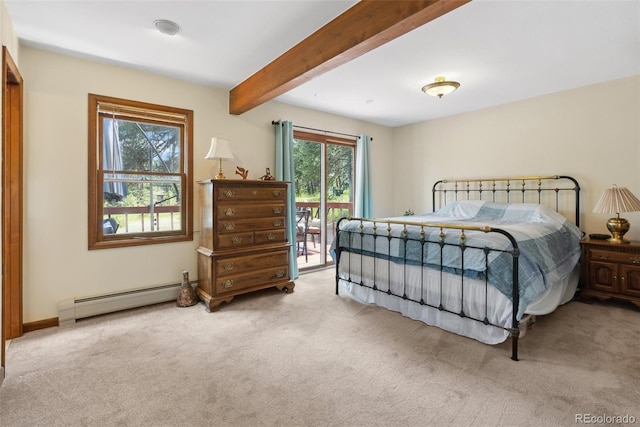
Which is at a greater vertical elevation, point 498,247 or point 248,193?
point 248,193

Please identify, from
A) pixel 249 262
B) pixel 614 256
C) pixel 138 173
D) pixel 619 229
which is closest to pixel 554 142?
pixel 619 229

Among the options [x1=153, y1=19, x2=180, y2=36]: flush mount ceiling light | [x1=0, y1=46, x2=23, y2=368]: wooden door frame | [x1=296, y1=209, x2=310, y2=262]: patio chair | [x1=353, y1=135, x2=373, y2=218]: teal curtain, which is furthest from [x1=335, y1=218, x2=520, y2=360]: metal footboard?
[x1=0, y1=46, x2=23, y2=368]: wooden door frame

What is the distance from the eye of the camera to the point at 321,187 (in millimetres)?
5191

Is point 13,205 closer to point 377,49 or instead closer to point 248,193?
point 248,193

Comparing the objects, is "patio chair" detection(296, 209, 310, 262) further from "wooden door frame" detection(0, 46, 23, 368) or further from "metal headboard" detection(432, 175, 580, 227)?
"wooden door frame" detection(0, 46, 23, 368)

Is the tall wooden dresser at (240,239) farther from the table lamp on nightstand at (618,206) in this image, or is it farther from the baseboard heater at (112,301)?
the table lamp on nightstand at (618,206)

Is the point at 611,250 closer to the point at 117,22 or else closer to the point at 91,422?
the point at 91,422

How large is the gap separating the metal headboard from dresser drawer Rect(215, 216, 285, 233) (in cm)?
305

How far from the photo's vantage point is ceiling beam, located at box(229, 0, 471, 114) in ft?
6.09

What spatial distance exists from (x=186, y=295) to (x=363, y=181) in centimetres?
333

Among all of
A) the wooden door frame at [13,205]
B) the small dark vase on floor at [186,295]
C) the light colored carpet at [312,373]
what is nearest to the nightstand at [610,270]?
the light colored carpet at [312,373]

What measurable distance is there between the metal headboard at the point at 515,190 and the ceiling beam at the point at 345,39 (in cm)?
336

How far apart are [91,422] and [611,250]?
481cm

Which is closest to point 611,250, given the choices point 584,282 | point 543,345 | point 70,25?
point 584,282
